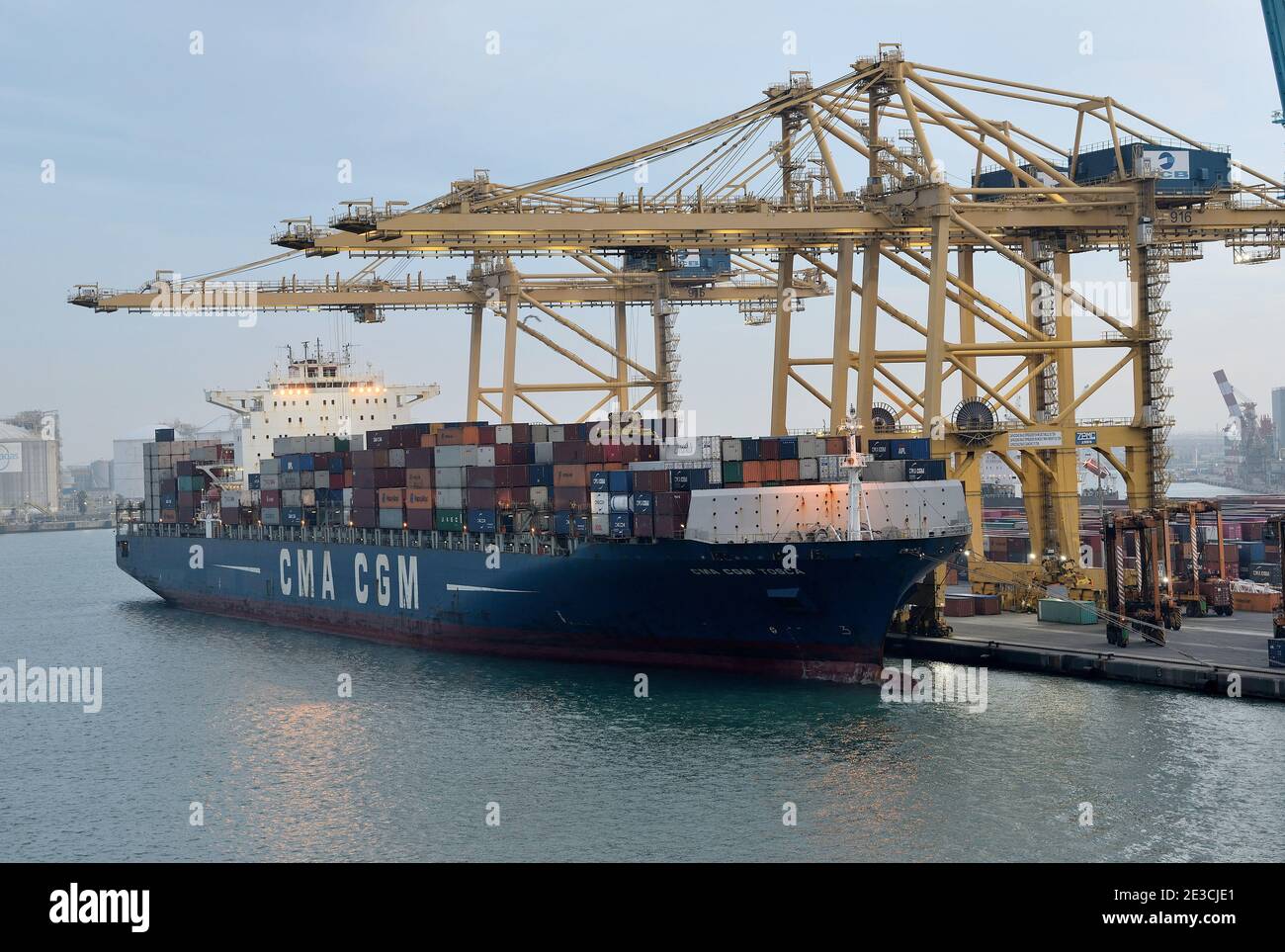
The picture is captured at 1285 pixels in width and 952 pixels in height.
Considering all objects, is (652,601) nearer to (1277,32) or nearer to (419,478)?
(419,478)

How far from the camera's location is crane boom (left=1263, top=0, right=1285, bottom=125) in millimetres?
43531

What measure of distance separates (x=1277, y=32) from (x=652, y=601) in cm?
2846

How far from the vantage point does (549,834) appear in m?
24.0

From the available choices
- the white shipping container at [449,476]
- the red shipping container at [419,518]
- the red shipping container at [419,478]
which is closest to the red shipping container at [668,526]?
the white shipping container at [449,476]

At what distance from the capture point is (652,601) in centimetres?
3741

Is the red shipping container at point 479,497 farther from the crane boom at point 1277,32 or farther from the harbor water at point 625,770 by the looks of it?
the crane boom at point 1277,32

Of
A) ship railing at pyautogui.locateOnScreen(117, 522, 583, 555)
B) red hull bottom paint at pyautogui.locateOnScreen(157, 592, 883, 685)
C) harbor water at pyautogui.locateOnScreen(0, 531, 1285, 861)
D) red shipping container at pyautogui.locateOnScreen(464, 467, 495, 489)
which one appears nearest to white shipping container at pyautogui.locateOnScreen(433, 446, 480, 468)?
red shipping container at pyautogui.locateOnScreen(464, 467, 495, 489)

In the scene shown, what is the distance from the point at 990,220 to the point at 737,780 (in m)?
25.1

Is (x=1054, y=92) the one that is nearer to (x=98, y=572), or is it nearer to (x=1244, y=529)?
(x=1244, y=529)

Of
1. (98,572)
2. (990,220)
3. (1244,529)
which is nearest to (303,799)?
(990,220)

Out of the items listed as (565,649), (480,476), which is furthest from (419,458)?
(565,649)

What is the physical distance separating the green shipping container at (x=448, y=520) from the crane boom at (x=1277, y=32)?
3117 cm

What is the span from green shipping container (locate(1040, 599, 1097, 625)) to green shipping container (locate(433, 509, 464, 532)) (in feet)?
63.6

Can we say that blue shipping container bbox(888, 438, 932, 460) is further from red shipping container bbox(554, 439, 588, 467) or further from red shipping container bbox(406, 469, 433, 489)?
red shipping container bbox(406, 469, 433, 489)
